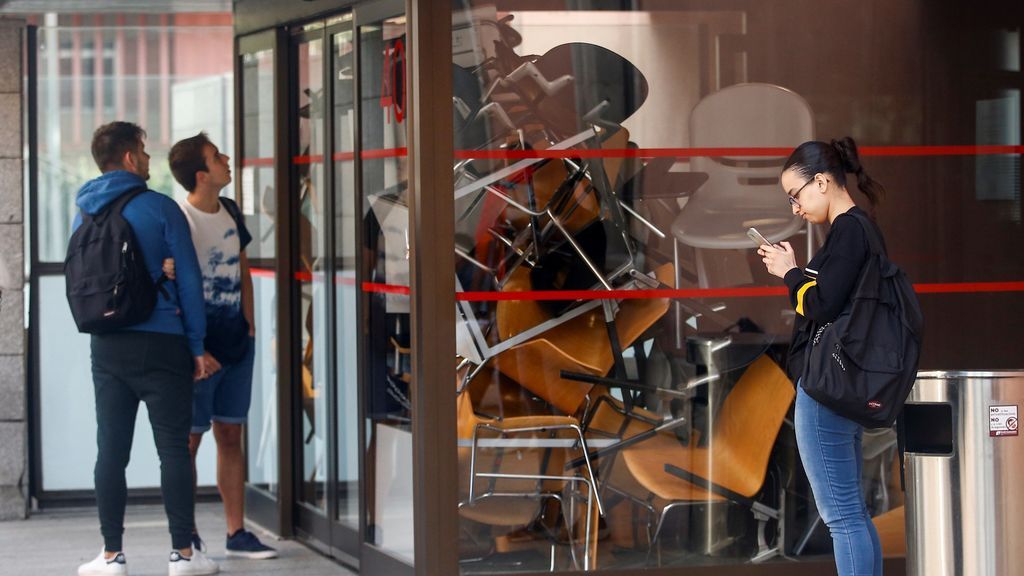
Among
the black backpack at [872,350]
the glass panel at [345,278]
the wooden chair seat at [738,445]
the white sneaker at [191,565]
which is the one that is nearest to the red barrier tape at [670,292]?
the wooden chair seat at [738,445]

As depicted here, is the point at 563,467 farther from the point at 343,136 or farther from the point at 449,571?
the point at 343,136

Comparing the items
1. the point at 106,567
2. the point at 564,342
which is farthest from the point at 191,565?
the point at 564,342

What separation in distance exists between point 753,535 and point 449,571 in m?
1.08

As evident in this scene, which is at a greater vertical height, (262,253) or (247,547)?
(262,253)

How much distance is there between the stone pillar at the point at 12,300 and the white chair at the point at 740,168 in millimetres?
3576

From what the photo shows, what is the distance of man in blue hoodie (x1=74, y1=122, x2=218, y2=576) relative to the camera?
546cm

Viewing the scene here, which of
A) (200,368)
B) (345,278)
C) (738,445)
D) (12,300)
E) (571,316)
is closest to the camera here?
(571,316)

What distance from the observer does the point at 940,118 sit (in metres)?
5.16

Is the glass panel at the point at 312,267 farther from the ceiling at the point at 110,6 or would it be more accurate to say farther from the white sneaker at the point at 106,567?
the ceiling at the point at 110,6

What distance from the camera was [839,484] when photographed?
4059 mm

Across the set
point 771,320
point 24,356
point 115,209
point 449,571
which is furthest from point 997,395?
point 24,356

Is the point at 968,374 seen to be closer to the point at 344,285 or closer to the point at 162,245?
the point at 344,285

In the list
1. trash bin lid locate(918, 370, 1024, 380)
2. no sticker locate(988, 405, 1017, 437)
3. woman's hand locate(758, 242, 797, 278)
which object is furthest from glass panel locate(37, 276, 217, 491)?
no sticker locate(988, 405, 1017, 437)

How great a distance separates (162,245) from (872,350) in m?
2.77
